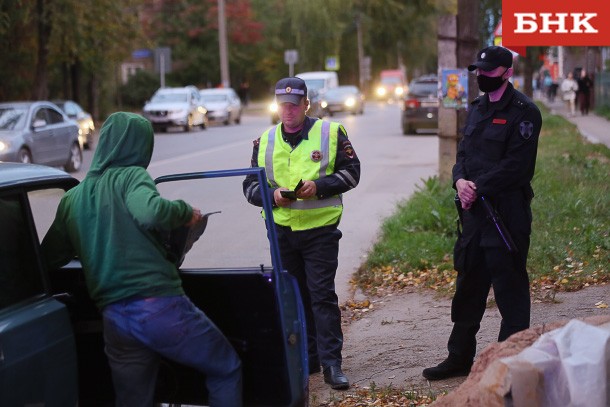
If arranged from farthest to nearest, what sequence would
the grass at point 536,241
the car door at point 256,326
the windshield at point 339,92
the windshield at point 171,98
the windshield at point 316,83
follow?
the windshield at point 316,83
the windshield at point 339,92
the windshield at point 171,98
the grass at point 536,241
the car door at point 256,326

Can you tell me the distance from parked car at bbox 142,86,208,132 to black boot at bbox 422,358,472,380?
32389 millimetres

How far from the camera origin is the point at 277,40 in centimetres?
7594

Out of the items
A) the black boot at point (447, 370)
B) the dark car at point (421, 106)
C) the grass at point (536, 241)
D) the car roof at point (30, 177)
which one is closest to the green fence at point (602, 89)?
the dark car at point (421, 106)

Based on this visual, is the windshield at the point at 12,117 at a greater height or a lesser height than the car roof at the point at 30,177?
lesser

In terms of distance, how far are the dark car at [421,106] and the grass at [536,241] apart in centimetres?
1723

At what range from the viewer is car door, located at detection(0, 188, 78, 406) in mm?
3869

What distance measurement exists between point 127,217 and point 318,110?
104ft

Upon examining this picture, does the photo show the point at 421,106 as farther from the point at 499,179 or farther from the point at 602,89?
the point at 499,179

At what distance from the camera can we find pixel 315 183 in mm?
5887

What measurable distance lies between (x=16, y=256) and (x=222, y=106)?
3977 cm

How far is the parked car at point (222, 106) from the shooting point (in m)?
43.5

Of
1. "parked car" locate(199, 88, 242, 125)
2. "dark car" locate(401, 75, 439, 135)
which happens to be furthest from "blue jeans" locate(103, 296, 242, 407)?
"parked car" locate(199, 88, 242, 125)

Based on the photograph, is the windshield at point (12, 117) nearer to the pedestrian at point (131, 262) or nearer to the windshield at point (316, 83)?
the pedestrian at point (131, 262)

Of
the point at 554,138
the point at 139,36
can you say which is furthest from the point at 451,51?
the point at 139,36
